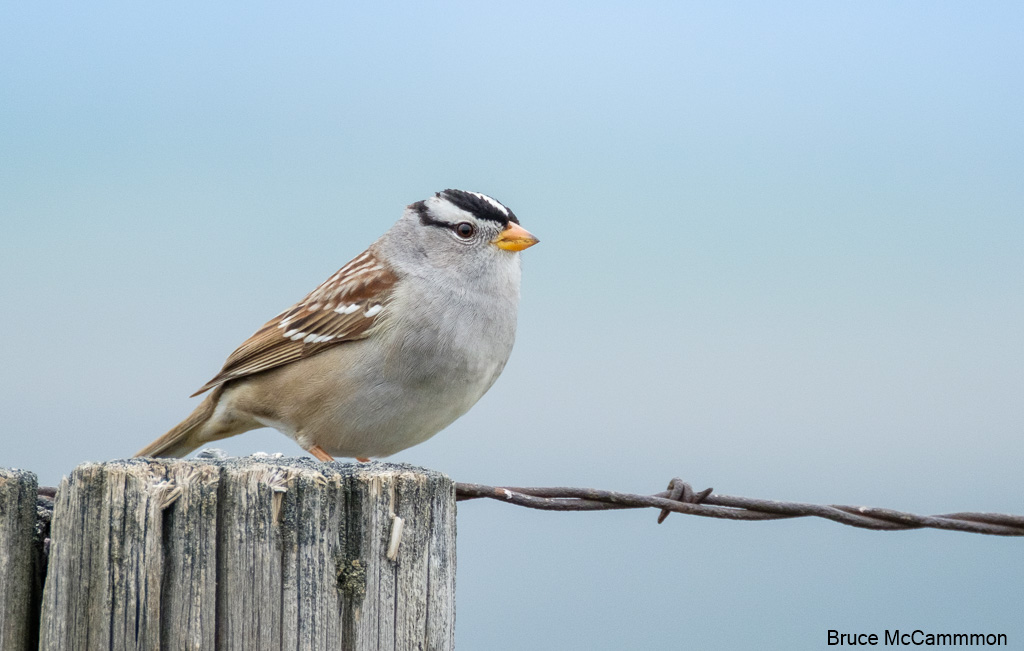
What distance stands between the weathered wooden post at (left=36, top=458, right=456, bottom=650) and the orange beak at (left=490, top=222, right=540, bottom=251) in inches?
118

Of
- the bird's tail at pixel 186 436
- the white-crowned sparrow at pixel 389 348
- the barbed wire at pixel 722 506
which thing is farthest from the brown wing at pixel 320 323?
the barbed wire at pixel 722 506

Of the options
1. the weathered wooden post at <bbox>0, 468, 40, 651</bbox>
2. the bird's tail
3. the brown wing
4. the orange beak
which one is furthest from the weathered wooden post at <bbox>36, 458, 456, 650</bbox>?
the bird's tail

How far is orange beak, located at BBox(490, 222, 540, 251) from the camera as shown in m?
5.30

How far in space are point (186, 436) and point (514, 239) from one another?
2278 millimetres

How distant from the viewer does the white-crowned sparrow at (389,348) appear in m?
4.91

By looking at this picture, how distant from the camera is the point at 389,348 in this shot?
16.2 ft

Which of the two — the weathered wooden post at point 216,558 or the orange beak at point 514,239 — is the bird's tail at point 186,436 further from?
the weathered wooden post at point 216,558

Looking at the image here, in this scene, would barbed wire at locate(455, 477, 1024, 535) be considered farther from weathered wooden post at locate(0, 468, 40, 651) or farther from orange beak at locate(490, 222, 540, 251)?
orange beak at locate(490, 222, 540, 251)

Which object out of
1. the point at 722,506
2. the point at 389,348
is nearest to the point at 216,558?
the point at 722,506

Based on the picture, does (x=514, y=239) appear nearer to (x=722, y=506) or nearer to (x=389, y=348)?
(x=389, y=348)

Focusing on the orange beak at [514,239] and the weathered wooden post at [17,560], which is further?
the orange beak at [514,239]

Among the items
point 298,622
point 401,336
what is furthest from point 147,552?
point 401,336

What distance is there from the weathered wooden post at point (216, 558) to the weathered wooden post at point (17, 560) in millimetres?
105

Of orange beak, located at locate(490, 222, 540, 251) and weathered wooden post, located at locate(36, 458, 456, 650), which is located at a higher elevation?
orange beak, located at locate(490, 222, 540, 251)
